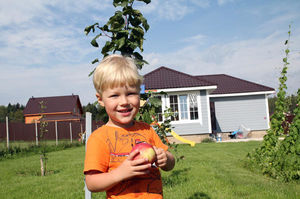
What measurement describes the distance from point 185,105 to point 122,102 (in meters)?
14.7

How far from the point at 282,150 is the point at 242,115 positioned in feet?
48.1

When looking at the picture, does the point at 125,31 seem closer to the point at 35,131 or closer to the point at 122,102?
the point at 122,102

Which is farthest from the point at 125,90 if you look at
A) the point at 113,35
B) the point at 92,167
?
the point at 113,35

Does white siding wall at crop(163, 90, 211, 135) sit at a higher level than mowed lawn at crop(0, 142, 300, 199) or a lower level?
higher

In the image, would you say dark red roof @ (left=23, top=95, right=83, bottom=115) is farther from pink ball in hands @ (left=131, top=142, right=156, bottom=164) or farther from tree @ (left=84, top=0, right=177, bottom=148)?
pink ball in hands @ (left=131, top=142, right=156, bottom=164)

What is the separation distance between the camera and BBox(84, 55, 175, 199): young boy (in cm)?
161

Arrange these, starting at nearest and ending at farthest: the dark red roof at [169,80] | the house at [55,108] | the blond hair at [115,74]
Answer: the blond hair at [115,74] < the dark red roof at [169,80] < the house at [55,108]

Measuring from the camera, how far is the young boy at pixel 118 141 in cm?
161

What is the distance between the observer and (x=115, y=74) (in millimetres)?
1712

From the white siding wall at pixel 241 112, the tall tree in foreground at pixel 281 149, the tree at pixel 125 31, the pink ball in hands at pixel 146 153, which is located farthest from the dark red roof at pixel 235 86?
the pink ball in hands at pixel 146 153

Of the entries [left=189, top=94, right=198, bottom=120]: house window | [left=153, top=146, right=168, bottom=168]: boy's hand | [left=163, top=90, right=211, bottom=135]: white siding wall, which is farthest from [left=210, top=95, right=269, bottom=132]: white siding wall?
[left=153, top=146, right=168, bottom=168]: boy's hand

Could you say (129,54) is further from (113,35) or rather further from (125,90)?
(125,90)

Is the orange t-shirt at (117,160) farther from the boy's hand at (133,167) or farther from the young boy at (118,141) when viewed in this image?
the boy's hand at (133,167)

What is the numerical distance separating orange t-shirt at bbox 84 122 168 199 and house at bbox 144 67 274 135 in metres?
13.5
